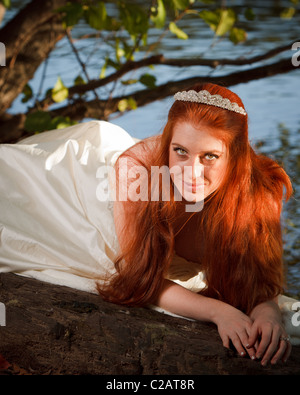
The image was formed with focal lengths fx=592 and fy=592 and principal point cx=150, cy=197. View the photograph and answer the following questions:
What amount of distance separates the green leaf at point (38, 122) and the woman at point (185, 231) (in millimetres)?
1000

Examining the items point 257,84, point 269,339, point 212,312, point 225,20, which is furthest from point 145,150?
point 257,84

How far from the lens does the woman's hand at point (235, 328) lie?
139 centimetres

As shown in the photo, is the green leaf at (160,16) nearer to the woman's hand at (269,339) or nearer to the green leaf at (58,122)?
the green leaf at (58,122)

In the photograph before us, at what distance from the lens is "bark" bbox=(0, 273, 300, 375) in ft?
4.73

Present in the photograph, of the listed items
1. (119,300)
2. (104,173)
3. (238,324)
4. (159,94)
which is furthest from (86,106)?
(238,324)

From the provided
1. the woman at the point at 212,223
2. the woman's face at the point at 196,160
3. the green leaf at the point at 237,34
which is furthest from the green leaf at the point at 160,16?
the woman's face at the point at 196,160

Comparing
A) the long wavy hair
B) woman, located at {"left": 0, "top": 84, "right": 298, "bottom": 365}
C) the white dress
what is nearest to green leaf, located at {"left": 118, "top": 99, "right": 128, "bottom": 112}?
the white dress

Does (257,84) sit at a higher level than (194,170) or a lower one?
lower

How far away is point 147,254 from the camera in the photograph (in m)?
1.57

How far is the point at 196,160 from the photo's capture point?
1.51m

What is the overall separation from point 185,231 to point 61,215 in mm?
432

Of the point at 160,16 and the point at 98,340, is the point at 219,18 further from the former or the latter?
the point at 98,340

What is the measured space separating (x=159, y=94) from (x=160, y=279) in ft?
7.27

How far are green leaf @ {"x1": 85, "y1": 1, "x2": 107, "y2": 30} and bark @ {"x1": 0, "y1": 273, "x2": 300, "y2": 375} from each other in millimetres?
1435
